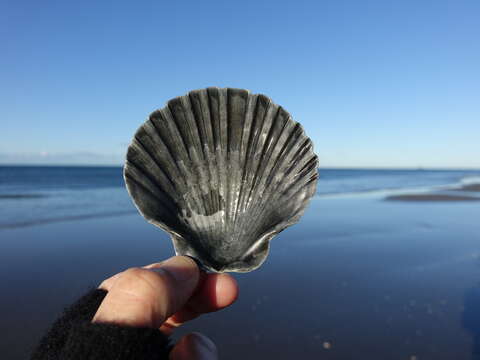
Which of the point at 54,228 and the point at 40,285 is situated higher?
the point at 40,285

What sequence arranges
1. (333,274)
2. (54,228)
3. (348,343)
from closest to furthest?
(348,343) < (333,274) < (54,228)

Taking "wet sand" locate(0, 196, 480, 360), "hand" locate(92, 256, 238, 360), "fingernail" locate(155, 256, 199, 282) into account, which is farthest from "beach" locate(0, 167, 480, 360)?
"fingernail" locate(155, 256, 199, 282)

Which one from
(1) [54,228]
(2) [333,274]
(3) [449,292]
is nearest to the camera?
(3) [449,292]

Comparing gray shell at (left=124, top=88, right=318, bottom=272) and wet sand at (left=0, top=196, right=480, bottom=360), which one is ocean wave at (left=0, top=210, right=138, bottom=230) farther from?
gray shell at (left=124, top=88, right=318, bottom=272)

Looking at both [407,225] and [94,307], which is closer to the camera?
[94,307]

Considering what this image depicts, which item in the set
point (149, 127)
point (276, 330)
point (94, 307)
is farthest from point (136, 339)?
point (276, 330)

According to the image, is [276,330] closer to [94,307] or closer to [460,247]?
[94,307]

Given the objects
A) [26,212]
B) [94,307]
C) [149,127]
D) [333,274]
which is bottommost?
[26,212]
